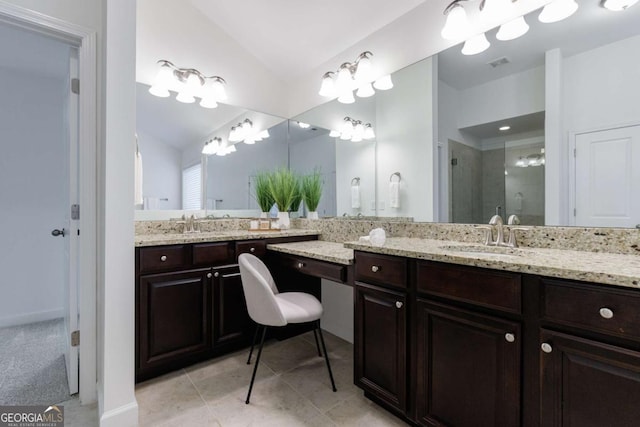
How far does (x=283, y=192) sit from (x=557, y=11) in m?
2.14

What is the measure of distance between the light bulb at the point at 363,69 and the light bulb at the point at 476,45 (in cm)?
71

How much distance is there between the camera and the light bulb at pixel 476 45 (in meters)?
1.70

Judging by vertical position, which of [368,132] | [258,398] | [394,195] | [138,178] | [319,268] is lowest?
[258,398]

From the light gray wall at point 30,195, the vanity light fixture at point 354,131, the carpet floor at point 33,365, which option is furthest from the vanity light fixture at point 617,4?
the light gray wall at point 30,195

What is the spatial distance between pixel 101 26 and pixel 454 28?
6.54 ft

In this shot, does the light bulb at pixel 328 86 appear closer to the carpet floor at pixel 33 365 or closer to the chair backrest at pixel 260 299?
the chair backrest at pixel 260 299

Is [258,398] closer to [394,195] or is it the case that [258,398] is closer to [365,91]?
[394,195]

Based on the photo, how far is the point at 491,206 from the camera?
1.68 m

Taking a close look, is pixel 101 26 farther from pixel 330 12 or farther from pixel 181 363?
pixel 181 363

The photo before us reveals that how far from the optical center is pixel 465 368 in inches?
46.5

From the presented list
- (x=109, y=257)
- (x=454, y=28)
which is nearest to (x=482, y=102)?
(x=454, y=28)

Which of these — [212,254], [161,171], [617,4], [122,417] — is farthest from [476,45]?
[122,417]

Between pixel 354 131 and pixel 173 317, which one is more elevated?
pixel 354 131

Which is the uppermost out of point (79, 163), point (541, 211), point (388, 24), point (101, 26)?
point (388, 24)
